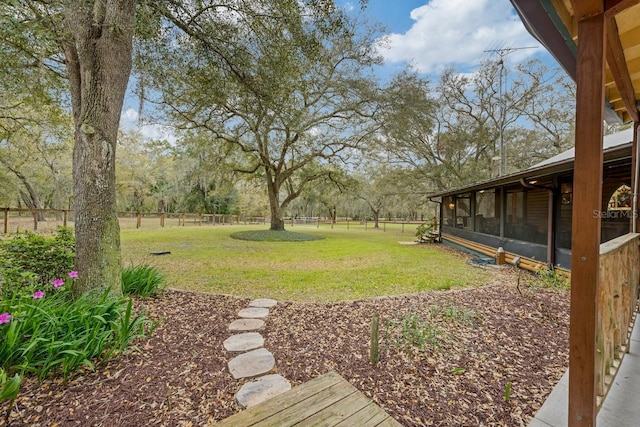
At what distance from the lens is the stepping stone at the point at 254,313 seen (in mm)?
3183

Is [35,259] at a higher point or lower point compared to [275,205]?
lower

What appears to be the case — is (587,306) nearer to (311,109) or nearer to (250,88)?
(250,88)

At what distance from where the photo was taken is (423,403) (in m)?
1.82

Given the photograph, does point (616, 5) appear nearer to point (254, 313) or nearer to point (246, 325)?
point (246, 325)

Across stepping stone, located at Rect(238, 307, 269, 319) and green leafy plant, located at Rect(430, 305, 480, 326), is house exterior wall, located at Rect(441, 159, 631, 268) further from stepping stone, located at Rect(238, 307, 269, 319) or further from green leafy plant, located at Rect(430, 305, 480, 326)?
stepping stone, located at Rect(238, 307, 269, 319)

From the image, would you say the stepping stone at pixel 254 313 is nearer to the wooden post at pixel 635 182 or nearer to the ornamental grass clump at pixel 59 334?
the ornamental grass clump at pixel 59 334

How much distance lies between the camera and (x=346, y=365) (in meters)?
2.22

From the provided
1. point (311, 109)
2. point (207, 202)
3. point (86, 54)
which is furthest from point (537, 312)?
point (207, 202)

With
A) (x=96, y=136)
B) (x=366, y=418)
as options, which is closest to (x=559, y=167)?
(x=366, y=418)

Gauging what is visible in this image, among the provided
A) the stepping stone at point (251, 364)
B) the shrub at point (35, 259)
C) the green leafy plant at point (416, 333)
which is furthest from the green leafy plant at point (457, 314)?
the shrub at point (35, 259)

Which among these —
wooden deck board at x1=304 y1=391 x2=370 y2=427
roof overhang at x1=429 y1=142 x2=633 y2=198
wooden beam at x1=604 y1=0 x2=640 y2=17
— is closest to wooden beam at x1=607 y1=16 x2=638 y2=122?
wooden beam at x1=604 y1=0 x2=640 y2=17

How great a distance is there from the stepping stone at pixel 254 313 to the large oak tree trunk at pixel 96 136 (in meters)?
1.41

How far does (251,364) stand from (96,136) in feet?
9.37

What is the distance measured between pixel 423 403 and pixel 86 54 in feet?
15.1
